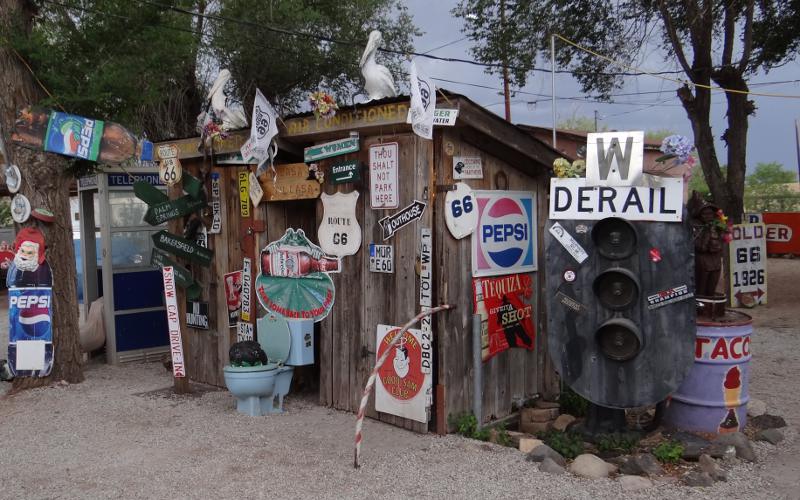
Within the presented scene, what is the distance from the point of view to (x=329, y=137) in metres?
7.00

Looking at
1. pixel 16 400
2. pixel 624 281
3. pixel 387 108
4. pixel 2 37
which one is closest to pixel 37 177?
pixel 2 37

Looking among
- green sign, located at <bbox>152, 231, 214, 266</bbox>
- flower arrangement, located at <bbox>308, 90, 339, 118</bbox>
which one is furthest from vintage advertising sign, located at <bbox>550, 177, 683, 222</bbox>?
green sign, located at <bbox>152, 231, 214, 266</bbox>

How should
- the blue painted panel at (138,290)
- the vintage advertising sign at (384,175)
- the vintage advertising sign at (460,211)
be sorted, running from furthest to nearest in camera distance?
the blue painted panel at (138,290) → the vintage advertising sign at (384,175) → the vintage advertising sign at (460,211)

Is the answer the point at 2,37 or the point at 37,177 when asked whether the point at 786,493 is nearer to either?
the point at 37,177

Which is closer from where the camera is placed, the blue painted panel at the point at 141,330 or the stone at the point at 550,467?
the stone at the point at 550,467

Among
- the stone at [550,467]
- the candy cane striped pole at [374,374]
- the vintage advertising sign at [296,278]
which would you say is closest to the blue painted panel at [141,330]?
the vintage advertising sign at [296,278]

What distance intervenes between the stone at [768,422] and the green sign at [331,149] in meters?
4.33

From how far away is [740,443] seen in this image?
5.61 m

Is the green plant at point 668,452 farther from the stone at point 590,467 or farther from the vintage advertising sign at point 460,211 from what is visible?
the vintage advertising sign at point 460,211

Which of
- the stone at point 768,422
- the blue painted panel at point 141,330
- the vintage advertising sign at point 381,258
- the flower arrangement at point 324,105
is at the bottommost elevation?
the stone at point 768,422

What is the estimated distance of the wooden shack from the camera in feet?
20.2

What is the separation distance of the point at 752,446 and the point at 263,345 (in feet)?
15.0

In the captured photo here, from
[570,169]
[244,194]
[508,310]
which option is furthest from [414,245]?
[244,194]

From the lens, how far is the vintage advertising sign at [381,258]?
649cm
